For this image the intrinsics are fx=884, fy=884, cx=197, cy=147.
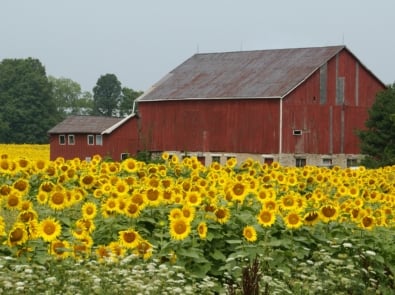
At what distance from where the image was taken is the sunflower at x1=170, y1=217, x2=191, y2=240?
23.7 ft

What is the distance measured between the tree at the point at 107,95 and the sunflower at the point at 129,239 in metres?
103

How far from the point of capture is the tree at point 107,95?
361ft

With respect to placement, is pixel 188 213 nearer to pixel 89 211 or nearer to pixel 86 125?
pixel 89 211

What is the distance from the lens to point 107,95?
111m

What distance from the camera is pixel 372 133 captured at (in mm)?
38125

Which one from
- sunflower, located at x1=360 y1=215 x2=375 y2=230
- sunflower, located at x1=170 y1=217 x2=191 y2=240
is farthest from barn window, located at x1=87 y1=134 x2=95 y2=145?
sunflower, located at x1=170 y1=217 x2=191 y2=240

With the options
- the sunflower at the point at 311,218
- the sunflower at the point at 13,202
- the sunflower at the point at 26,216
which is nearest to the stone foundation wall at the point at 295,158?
the sunflower at the point at 311,218

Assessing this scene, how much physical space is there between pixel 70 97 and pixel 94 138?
242 ft

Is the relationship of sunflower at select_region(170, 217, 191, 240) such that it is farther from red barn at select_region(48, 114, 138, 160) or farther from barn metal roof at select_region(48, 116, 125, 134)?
barn metal roof at select_region(48, 116, 125, 134)

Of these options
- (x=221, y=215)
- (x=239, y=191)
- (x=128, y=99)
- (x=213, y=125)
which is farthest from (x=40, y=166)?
(x=128, y=99)

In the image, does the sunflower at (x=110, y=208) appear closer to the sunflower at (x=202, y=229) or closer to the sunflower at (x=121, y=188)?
the sunflower at (x=121, y=188)

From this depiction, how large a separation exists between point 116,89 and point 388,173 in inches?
3860

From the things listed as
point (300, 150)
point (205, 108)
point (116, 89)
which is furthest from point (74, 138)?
point (116, 89)

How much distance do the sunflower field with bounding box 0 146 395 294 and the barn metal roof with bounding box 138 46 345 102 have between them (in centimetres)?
3020
